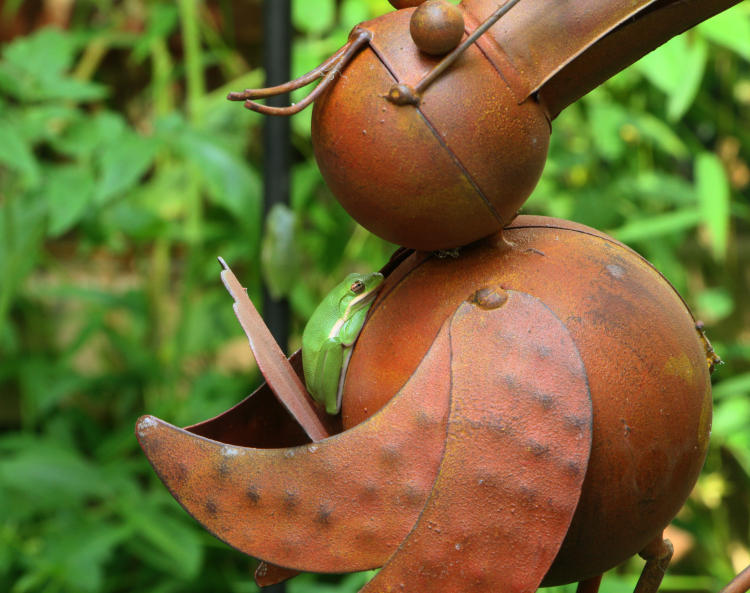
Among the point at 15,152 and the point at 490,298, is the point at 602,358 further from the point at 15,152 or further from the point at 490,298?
the point at 15,152

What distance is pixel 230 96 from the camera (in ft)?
1.43

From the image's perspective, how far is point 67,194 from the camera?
0.90 m

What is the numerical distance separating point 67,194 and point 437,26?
59 cm

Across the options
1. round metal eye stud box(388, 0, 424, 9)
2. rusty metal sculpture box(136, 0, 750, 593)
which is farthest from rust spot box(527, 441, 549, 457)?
round metal eye stud box(388, 0, 424, 9)

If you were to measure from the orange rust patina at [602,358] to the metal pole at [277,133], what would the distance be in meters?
0.35

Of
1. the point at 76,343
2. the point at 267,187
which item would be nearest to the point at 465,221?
the point at 267,187

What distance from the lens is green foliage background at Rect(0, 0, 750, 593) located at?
3.10 feet

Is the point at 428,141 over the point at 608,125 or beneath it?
over

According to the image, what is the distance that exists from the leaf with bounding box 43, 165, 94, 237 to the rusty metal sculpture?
18.4 inches

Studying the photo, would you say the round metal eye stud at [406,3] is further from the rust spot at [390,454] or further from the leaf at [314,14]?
the leaf at [314,14]

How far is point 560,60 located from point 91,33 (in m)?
0.89

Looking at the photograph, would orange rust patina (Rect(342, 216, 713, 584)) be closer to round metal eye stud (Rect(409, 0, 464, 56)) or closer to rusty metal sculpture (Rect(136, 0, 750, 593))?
rusty metal sculpture (Rect(136, 0, 750, 593))

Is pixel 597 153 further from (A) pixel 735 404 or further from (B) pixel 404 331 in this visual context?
(B) pixel 404 331

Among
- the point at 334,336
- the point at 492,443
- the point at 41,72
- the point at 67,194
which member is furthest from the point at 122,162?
the point at 492,443
